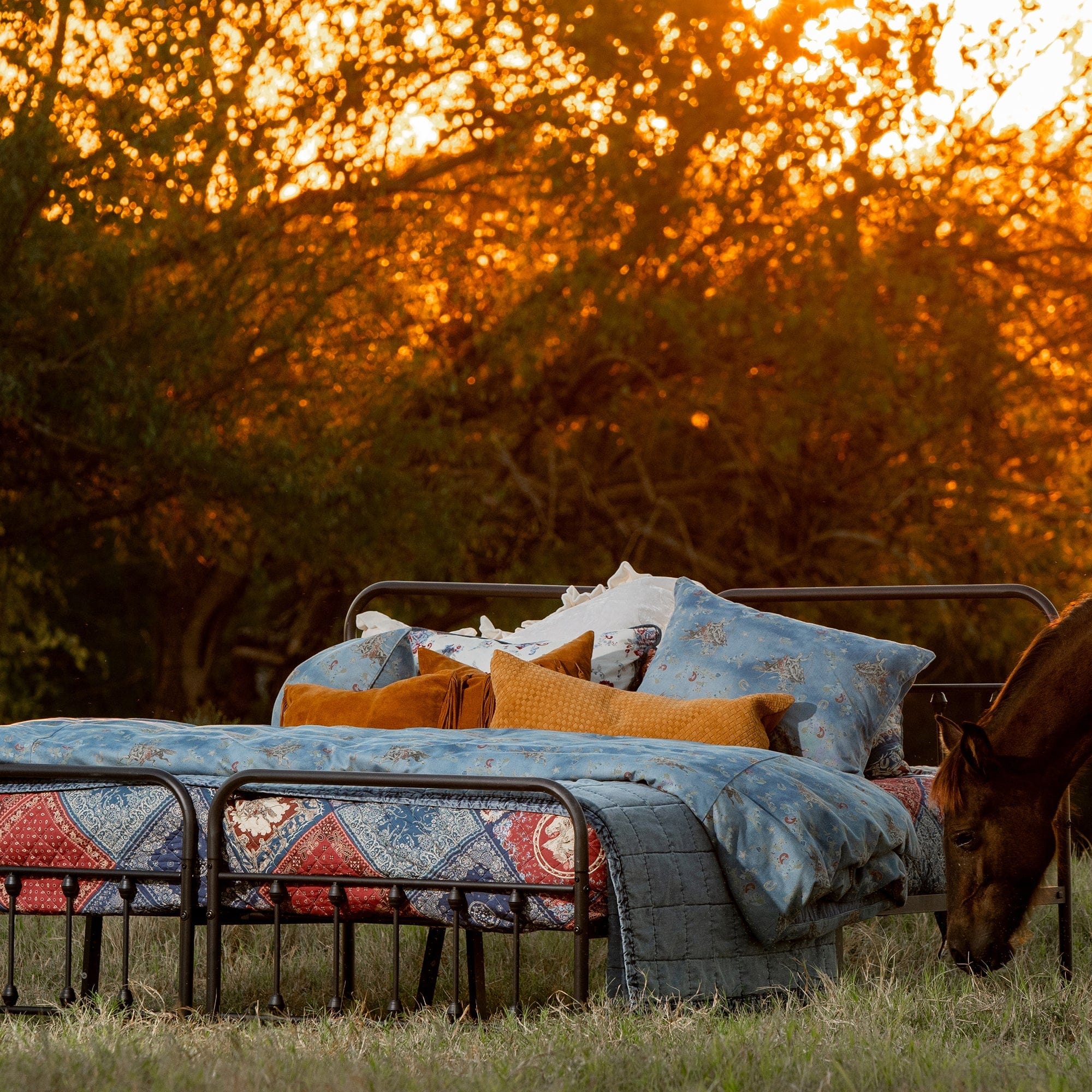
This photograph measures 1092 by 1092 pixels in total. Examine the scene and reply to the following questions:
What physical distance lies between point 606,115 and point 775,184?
1.07 meters

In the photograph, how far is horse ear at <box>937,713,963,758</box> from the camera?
126 inches

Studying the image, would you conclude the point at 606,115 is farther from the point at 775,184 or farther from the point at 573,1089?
the point at 573,1089

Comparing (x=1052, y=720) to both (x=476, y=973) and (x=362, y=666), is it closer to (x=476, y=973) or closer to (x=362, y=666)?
(x=476, y=973)

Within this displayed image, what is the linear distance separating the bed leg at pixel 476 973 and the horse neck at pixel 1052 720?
1162 mm

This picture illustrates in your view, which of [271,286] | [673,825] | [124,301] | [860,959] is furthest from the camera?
[271,286]

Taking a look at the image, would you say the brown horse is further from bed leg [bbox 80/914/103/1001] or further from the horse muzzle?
bed leg [bbox 80/914/103/1001]

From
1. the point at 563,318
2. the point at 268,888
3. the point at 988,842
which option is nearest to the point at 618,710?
the point at 988,842

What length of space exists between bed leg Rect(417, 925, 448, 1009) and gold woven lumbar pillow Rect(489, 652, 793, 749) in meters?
0.49

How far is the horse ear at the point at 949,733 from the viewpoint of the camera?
10.5 ft

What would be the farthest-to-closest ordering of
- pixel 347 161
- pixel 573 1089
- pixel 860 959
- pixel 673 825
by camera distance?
pixel 347 161
pixel 860 959
pixel 673 825
pixel 573 1089

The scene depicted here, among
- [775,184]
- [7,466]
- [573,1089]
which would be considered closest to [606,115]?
[775,184]

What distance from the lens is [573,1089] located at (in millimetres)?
2021

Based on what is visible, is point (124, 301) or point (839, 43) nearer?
point (124, 301)

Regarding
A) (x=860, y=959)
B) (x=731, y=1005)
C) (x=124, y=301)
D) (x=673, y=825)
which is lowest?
(x=860, y=959)
